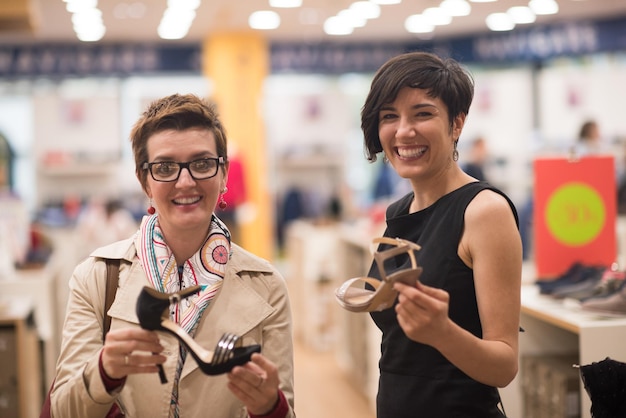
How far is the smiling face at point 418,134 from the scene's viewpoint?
184 cm

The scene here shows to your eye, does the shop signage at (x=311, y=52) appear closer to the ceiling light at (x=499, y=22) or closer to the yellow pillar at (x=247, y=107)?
the ceiling light at (x=499, y=22)

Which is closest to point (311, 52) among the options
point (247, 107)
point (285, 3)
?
point (247, 107)

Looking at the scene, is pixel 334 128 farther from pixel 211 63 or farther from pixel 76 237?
pixel 76 237

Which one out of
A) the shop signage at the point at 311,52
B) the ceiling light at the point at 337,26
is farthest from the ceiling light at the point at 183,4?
the shop signage at the point at 311,52

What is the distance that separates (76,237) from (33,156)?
11.5 feet

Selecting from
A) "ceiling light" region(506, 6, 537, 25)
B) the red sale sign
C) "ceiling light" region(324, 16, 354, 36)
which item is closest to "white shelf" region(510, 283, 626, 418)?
the red sale sign

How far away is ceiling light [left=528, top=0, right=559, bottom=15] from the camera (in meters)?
9.66

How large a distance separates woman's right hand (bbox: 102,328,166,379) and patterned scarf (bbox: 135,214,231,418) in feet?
0.63

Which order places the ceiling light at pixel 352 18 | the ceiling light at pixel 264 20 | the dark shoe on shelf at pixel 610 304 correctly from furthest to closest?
the ceiling light at pixel 352 18
the ceiling light at pixel 264 20
the dark shoe on shelf at pixel 610 304

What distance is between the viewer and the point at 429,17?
1070cm

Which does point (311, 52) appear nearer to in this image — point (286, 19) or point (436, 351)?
point (286, 19)

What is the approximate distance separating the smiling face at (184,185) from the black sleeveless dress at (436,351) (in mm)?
437

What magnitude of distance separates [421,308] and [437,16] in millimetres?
9641

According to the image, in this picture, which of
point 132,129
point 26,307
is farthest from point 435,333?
point 26,307
